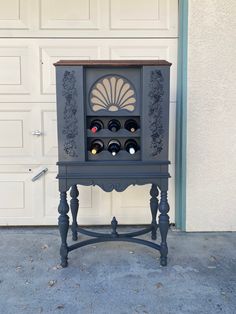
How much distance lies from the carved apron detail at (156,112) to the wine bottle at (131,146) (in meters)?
0.12

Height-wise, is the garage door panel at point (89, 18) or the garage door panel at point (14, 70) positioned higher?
the garage door panel at point (89, 18)

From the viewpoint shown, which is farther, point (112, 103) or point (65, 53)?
point (65, 53)

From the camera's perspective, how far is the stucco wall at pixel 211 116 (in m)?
2.64

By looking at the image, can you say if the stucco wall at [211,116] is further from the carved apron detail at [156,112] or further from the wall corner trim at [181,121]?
the carved apron detail at [156,112]

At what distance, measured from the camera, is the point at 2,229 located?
292 centimetres

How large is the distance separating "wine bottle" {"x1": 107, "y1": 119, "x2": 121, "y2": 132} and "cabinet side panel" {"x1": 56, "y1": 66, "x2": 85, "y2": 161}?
202 millimetres

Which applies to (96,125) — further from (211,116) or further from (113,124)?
(211,116)

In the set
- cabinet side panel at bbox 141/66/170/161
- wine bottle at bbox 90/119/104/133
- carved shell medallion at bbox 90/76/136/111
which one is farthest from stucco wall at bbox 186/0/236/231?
wine bottle at bbox 90/119/104/133

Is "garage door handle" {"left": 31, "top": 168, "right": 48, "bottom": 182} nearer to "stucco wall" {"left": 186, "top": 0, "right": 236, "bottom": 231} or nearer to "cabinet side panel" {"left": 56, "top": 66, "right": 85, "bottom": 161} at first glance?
"cabinet side panel" {"left": 56, "top": 66, "right": 85, "bottom": 161}

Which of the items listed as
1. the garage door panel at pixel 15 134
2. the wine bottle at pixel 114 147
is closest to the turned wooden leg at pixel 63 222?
the wine bottle at pixel 114 147

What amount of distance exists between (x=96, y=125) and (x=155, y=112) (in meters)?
0.43

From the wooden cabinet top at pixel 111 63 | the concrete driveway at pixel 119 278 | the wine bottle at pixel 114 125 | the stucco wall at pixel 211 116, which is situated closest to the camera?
the concrete driveway at pixel 119 278

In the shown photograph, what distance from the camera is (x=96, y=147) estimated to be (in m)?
2.15

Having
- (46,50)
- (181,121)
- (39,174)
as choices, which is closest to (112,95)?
(181,121)
